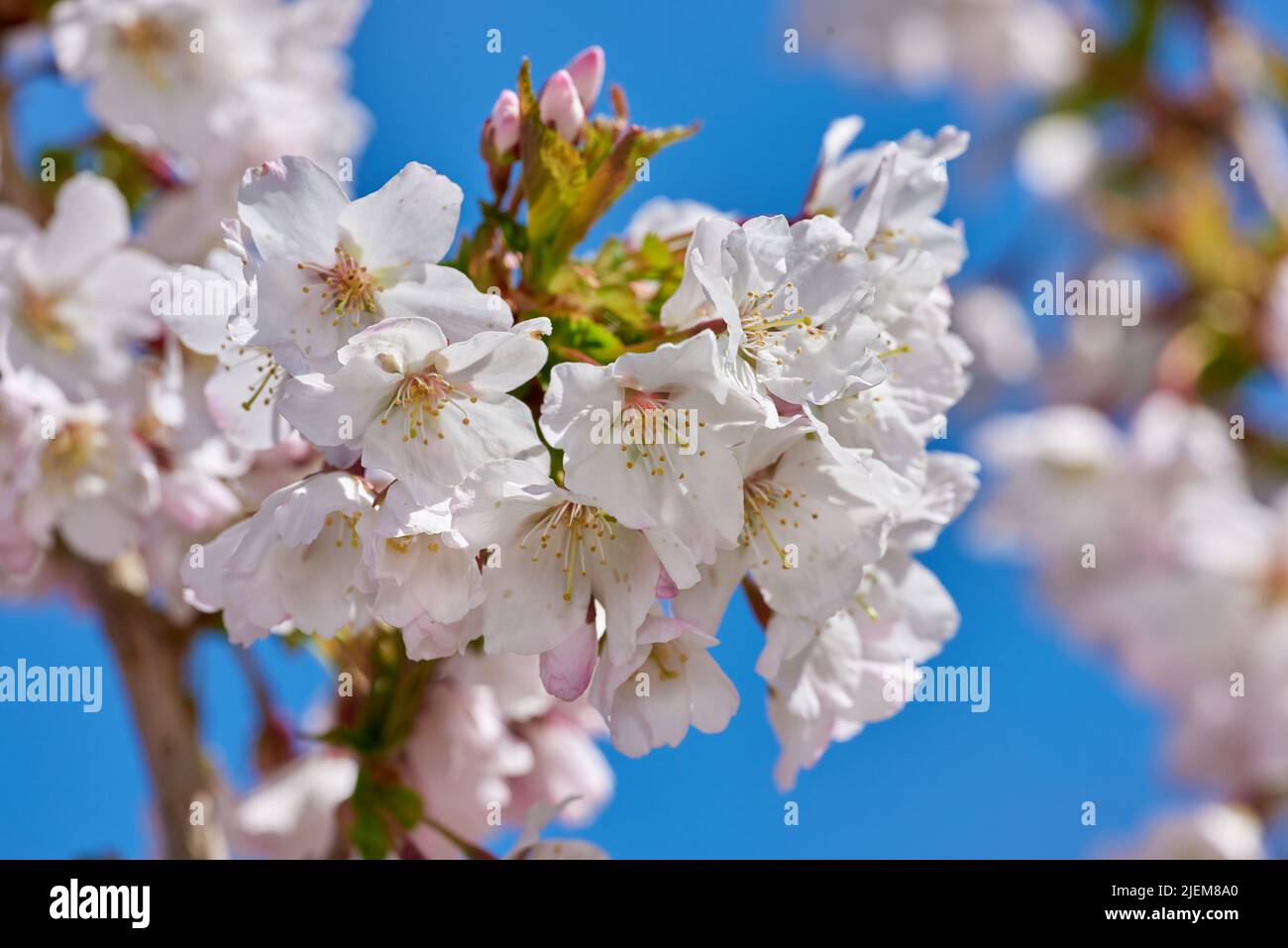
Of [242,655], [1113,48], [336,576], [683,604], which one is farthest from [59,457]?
[1113,48]

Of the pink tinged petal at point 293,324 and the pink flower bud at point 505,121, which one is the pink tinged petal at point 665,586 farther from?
the pink flower bud at point 505,121

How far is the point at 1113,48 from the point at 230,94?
8.91 ft

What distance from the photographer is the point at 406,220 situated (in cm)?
119

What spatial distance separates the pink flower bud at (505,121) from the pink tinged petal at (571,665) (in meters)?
0.49

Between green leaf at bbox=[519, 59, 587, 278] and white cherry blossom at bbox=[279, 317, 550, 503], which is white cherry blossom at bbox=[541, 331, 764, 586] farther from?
green leaf at bbox=[519, 59, 587, 278]

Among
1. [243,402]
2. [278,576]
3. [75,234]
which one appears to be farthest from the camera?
[75,234]

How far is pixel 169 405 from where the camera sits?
1701mm

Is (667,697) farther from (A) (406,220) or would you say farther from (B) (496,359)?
(A) (406,220)

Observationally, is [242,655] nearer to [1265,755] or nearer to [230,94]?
[230,94]

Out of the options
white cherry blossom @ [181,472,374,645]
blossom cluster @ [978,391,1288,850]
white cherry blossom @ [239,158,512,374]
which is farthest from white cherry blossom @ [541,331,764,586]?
blossom cluster @ [978,391,1288,850]

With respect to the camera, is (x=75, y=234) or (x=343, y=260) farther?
(x=75, y=234)

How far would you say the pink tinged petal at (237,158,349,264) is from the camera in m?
1.15

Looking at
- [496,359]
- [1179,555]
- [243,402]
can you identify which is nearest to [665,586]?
[496,359]

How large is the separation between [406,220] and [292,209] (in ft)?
0.32
